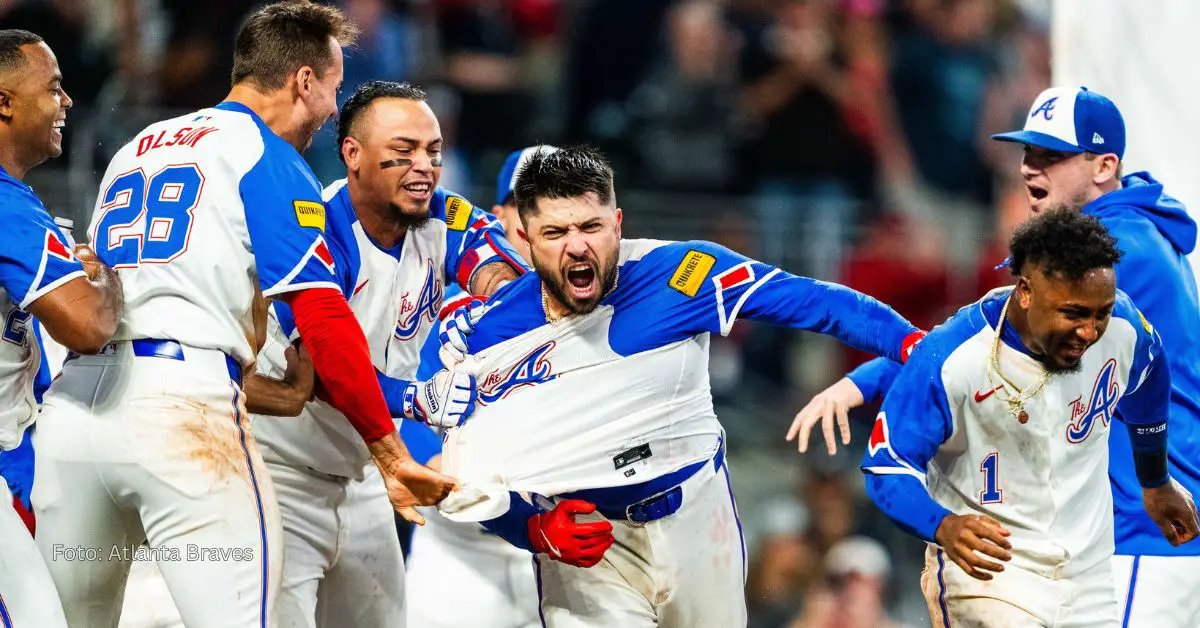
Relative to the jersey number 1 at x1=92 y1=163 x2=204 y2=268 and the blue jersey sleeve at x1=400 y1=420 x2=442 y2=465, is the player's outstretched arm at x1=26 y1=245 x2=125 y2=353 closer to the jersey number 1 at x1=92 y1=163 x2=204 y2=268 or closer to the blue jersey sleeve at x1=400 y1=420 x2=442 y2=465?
the jersey number 1 at x1=92 y1=163 x2=204 y2=268

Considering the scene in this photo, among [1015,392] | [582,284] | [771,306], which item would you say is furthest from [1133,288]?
[582,284]

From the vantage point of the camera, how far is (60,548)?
405cm

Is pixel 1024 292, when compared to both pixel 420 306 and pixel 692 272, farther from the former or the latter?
pixel 420 306

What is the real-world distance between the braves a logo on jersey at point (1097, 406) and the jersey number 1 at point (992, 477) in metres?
0.22

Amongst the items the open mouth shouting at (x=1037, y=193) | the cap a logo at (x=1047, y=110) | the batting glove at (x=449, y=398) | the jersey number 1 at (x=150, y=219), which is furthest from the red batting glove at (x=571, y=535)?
the cap a logo at (x=1047, y=110)

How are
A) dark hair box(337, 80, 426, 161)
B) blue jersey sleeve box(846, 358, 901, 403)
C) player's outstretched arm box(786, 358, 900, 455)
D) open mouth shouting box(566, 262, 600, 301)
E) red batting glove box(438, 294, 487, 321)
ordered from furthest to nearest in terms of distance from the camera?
1. dark hair box(337, 80, 426, 161)
2. red batting glove box(438, 294, 487, 321)
3. blue jersey sleeve box(846, 358, 901, 403)
4. player's outstretched arm box(786, 358, 900, 455)
5. open mouth shouting box(566, 262, 600, 301)

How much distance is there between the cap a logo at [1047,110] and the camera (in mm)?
5113

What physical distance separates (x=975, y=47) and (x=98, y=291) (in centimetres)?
870

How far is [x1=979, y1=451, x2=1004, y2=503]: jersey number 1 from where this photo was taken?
13.6 ft

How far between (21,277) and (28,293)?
0.16 feet

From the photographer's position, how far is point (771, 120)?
1029 cm

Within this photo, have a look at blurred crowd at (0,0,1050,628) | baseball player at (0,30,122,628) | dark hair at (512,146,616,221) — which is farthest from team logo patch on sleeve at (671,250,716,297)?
blurred crowd at (0,0,1050,628)

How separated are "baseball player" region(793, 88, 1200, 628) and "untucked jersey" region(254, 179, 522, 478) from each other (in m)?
1.50

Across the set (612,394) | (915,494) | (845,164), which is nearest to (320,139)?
(845,164)
